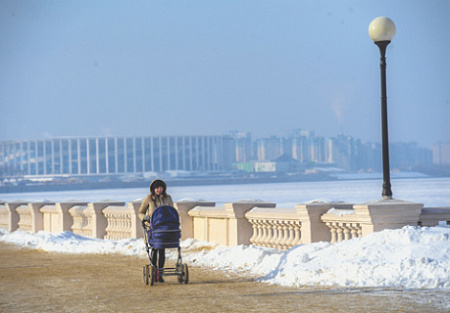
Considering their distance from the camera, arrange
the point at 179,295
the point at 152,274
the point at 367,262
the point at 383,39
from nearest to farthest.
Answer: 1. the point at 179,295
2. the point at 367,262
3. the point at 152,274
4. the point at 383,39

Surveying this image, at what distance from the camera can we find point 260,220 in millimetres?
15953

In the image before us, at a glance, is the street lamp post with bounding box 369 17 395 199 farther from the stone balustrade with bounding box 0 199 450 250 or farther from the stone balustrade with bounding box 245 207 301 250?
the stone balustrade with bounding box 245 207 301 250

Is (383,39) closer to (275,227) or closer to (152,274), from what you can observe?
(275,227)

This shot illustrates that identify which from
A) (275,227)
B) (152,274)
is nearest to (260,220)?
(275,227)

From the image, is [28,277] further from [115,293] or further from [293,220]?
[293,220]

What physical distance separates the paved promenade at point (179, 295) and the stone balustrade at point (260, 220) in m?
2.11

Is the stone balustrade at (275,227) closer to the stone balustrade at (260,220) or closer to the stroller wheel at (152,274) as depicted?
the stone balustrade at (260,220)

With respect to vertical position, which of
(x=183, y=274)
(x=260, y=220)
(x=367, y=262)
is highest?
(x=260, y=220)

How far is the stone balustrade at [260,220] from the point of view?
40.4 feet

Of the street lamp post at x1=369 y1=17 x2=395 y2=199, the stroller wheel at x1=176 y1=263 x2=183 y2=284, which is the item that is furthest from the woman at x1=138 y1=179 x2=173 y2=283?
the street lamp post at x1=369 y1=17 x2=395 y2=199

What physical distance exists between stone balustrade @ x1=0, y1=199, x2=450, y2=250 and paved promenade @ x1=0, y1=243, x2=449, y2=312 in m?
2.11

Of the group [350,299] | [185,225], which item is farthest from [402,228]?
[185,225]

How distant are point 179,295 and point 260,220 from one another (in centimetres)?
550

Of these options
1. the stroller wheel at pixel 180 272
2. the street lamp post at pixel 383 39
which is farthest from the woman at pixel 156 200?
the street lamp post at pixel 383 39
